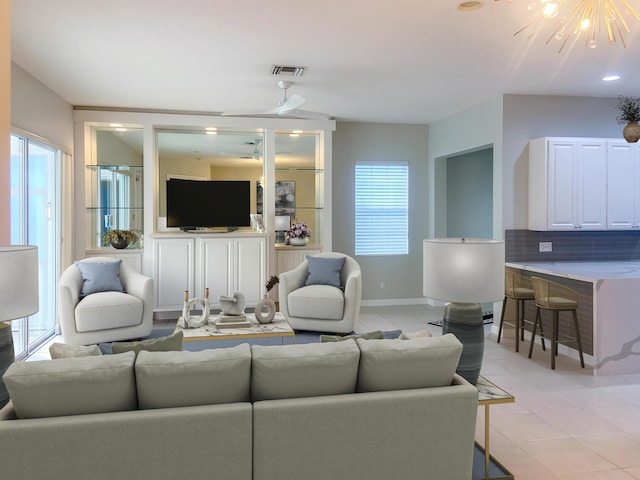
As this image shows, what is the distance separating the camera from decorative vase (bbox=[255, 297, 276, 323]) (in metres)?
4.80

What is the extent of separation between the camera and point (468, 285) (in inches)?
113

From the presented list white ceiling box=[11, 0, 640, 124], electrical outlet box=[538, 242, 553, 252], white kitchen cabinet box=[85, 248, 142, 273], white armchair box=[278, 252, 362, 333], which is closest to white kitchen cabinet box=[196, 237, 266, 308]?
white kitchen cabinet box=[85, 248, 142, 273]

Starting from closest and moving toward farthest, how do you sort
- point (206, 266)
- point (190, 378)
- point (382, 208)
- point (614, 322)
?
point (190, 378) < point (614, 322) < point (206, 266) < point (382, 208)

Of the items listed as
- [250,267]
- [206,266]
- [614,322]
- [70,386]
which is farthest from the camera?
[250,267]

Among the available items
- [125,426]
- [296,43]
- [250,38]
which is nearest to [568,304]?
[296,43]

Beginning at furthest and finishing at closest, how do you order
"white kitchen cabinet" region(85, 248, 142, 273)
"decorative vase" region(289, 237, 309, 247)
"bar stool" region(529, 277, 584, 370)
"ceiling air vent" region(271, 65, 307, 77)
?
"decorative vase" region(289, 237, 309, 247) < "white kitchen cabinet" region(85, 248, 142, 273) < "ceiling air vent" region(271, 65, 307, 77) < "bar stool" region(529, 277, 584, 370)

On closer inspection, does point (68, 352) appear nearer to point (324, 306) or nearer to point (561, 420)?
point (561, 420)

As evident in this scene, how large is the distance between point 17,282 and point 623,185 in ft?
20.0

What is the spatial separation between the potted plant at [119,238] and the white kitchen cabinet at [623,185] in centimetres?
600

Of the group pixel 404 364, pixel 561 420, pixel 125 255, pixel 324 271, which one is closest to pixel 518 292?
pixel 561 420

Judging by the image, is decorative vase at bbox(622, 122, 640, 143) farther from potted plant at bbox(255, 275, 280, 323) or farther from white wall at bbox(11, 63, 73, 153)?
white wall at bbox(11, 63, 73, 153)

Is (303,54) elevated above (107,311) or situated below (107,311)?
above

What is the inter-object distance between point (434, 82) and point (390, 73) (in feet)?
2.08

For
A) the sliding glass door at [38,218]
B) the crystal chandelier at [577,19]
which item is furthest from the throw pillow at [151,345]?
the sliding glass door at [38,218]
